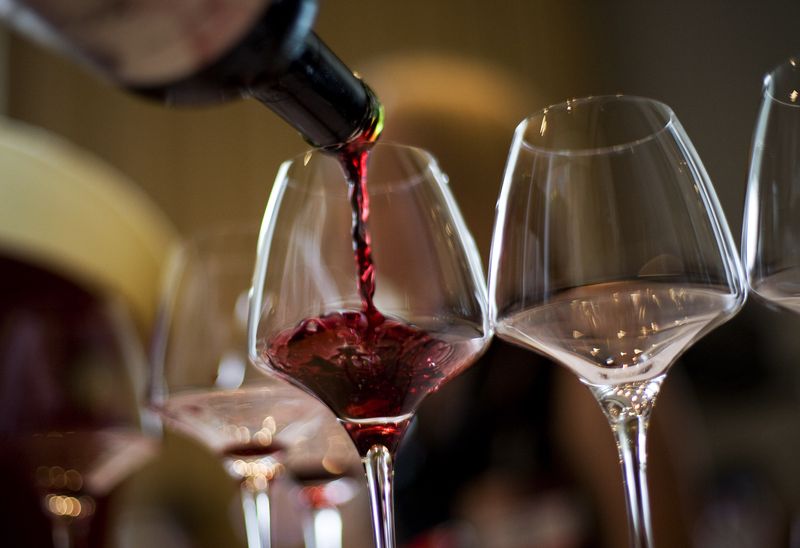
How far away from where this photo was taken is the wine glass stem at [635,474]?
0.44m

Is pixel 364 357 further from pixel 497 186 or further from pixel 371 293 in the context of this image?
pixel 497 186

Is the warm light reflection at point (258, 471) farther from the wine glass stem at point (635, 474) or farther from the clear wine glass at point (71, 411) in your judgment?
the wine glass stem at point (635, 474)

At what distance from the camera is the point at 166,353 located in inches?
28.6

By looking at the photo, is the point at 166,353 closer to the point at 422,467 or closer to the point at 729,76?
the point at 422,467

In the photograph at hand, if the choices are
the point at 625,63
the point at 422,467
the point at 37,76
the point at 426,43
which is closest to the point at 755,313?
the point at 625,63

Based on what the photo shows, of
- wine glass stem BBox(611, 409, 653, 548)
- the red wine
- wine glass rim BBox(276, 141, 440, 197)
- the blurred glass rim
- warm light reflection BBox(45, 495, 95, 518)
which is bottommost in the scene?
wine glass stem BBox(611, 409, 653, 548)

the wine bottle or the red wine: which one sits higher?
the wine bottle

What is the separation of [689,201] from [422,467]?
Answer: 979 mm

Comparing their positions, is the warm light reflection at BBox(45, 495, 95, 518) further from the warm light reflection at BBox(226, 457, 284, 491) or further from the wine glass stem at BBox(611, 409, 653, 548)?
the wine glass stem at BBox(611, 409, 653, 548)

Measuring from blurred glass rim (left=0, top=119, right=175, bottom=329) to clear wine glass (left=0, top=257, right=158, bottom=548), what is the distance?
0.27ft

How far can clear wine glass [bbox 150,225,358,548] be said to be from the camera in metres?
0.69

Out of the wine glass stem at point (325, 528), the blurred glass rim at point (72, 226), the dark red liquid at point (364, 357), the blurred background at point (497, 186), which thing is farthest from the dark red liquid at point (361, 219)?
the blurred background at point (497, 186)

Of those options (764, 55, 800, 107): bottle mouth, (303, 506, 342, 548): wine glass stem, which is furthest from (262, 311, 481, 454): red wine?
(303, 506, 342, 548): wine glass stem

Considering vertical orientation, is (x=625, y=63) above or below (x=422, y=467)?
above
